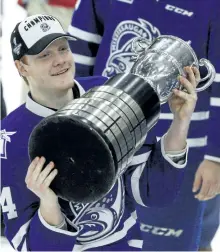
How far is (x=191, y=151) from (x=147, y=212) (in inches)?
7.7

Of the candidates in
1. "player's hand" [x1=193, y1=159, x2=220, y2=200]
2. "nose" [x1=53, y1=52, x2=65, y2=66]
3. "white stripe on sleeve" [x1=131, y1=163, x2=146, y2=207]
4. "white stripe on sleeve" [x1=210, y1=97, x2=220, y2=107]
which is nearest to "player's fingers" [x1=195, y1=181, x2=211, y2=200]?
"player's hand" [x1=193, y1=159, x2=220, y2=200]

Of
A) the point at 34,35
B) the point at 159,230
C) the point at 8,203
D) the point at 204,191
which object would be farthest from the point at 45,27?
the point at 159,230

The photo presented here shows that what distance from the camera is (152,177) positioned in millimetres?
1440

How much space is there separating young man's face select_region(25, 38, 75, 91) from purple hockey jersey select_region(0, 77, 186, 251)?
4 centimetres

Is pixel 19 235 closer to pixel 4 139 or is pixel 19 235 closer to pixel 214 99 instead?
pixel 4 139

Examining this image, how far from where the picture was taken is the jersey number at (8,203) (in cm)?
139

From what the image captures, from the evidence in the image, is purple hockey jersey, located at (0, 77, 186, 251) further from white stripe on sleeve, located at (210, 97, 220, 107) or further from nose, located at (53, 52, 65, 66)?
white stripe on sleeve, located at (210, 97, 220, 107)

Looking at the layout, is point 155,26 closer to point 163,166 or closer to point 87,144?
point 163,166

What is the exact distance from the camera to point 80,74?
1.84 m

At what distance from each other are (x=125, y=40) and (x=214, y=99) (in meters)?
0.24

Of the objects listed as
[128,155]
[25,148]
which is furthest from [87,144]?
[25,148]

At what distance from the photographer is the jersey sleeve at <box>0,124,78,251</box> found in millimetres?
1345

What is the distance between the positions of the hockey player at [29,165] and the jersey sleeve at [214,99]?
27 centimetres

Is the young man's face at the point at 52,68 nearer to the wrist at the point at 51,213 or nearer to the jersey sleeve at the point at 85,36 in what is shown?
the wrist at the point at 51,213
